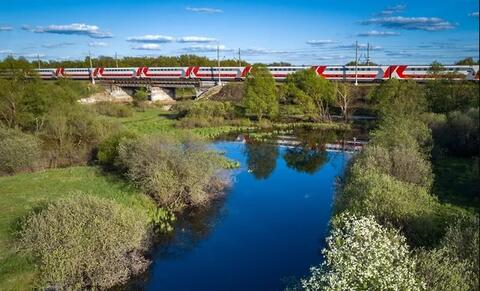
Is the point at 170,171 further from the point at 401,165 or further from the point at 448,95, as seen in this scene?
the point at 448,95

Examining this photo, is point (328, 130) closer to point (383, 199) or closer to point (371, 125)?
point (371, 125)

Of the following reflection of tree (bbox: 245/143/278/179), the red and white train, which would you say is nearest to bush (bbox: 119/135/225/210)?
reflection of tree (bbox: 245/143/278/179)

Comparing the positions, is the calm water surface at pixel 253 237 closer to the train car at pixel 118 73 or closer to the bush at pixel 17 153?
the bush at pixel 17 153

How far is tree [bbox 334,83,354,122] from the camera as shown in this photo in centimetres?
6247

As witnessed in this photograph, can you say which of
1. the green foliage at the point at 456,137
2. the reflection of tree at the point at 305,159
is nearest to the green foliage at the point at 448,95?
the green foliage at the point at 456,137

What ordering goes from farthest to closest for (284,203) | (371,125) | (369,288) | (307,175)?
(371,125)
(307,175)
(284,203)
(369,288)

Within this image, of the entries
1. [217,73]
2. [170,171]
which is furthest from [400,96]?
[217,73]

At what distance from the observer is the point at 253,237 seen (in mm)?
24812

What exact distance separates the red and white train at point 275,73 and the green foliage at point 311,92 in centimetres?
743

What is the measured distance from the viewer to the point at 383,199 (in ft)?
60.1

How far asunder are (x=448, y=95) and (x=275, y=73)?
3386 centimetres

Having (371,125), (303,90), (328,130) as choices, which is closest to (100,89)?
(303,90)

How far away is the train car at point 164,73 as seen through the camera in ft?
275

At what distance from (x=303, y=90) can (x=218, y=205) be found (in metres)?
38.0
